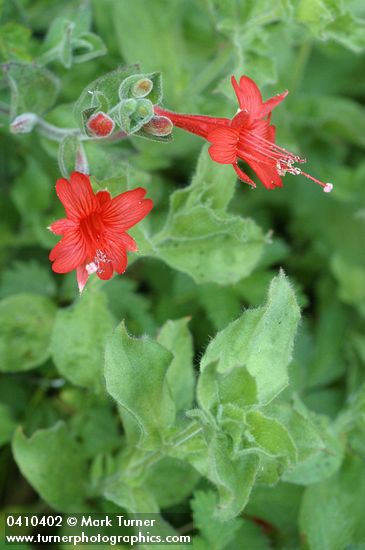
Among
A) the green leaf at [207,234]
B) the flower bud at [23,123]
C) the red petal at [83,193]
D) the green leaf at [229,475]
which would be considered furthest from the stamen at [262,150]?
the green leaf at [229,475]

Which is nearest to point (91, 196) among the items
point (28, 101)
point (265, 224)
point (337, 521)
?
point (28, 101)

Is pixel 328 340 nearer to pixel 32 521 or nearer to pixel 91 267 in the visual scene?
pixel 32 521

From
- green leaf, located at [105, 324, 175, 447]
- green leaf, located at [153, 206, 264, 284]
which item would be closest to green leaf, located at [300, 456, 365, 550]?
green leaf, located at [105, 324, 175, 447]

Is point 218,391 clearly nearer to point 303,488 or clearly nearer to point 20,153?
point 303,488

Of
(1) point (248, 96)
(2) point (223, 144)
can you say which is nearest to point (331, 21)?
(1) point (248, 96)

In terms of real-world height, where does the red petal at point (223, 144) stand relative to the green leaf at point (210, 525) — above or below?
above

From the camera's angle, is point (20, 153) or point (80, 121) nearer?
point (80, 121)

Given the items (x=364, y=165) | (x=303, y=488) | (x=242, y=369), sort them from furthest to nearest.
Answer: (x=364, y=165) → (x=303, y=488) → (x=242, y=369)

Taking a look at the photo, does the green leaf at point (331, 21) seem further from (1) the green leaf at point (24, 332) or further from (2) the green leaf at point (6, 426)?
(2) the green leaf at point (6, 426)
